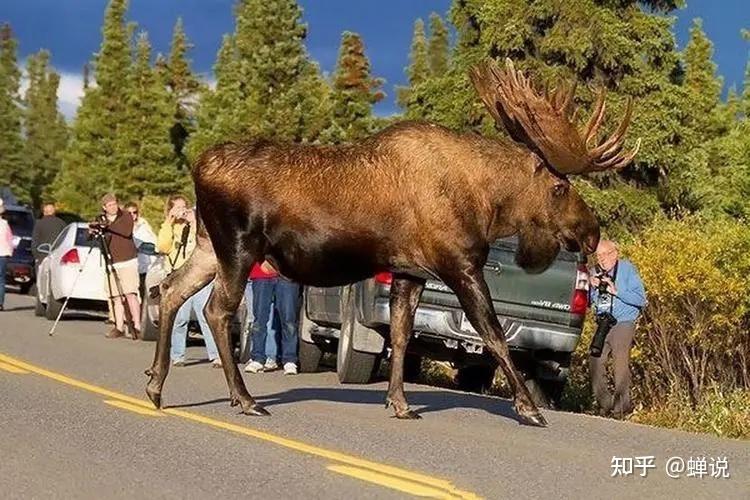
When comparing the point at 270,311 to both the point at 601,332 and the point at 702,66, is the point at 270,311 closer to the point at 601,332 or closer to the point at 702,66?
the point at 601,332

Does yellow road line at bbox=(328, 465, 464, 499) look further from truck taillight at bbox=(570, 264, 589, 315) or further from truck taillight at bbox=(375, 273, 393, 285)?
truck taillight at bbox=(570, 264, 589, 315)

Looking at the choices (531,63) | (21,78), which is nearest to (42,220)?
(531,63)

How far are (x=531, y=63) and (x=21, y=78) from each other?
93.5m

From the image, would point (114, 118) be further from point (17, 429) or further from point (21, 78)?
point (17, 429)

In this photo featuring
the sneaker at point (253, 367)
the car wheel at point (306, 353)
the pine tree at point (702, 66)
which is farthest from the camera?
the pine tree at point (702, 66)

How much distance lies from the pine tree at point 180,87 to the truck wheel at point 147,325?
56112mm

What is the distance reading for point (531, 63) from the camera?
941 inches

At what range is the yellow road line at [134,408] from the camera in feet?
32.3

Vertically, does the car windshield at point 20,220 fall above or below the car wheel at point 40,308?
above

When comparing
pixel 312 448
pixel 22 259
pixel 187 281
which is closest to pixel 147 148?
pixel 22 259

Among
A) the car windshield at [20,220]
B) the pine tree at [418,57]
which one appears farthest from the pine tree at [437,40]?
the car windshield at [20,220]

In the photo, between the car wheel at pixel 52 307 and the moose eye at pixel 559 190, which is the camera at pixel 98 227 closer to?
the car wheel at pixel 52 307

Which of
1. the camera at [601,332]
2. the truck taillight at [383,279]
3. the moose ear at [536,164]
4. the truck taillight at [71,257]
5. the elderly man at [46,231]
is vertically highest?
the elderly man at [46,231]

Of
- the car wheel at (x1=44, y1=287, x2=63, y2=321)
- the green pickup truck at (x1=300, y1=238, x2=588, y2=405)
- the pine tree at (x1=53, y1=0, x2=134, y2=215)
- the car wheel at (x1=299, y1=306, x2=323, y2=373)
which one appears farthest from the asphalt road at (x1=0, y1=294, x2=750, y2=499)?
the pine tree at (x1=53, y1=0, x2=134, y2=215)
